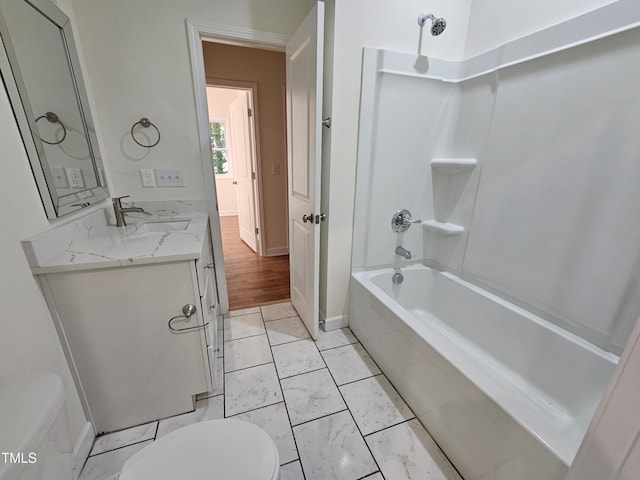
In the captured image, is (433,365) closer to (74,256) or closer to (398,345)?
(398,345)

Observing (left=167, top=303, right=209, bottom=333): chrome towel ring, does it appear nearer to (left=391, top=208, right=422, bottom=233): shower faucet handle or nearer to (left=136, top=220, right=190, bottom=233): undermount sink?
(left=136, top=220, right=190, bottom=233): undermount sink

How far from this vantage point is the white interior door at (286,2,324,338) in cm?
142

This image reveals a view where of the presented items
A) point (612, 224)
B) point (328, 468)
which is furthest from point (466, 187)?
point (328, 468)

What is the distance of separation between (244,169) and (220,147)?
2.56 metres

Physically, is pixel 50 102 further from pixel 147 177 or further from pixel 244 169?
pixel 244 169

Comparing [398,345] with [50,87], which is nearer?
[50,87]

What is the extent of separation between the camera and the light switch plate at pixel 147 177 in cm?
174

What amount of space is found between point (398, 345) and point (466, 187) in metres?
1.14

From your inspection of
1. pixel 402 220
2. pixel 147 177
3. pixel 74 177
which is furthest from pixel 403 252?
pixel 74 177

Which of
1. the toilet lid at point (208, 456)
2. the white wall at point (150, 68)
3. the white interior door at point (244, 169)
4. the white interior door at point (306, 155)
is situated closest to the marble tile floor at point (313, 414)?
the white interior door at point (306, 155)

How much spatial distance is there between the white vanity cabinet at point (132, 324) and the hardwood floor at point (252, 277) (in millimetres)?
1039

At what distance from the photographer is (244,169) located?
3592 mm

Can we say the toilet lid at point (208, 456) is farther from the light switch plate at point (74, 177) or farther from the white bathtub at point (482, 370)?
the light switch plate at point (74, 177)

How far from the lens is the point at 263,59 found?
288 centimetres
